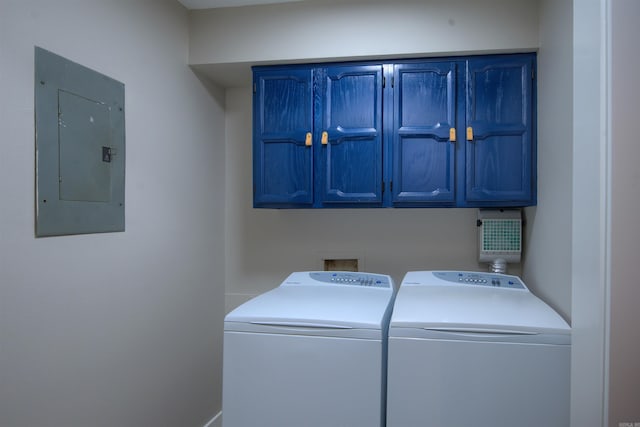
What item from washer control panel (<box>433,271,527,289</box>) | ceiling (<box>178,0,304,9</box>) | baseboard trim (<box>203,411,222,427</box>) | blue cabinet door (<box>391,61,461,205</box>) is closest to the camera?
washer control panel (<box>433,271,527,289</box>)

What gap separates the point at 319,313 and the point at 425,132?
3.69ft

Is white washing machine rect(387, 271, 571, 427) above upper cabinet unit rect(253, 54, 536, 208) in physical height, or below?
below

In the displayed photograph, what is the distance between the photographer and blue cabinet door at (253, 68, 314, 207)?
2346mm

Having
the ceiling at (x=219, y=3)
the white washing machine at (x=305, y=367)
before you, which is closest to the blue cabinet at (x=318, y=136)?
the ceiling at (x=219, y=3)

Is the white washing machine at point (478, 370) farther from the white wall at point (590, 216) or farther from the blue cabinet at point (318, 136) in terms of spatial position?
the blue cabinet at point (318, 136)

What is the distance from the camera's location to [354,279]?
227 centimetres

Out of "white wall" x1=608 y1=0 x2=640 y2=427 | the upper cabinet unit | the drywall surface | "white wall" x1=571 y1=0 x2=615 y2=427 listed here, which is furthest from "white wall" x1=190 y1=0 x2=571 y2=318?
"white wall" x1=608 y1=0 x2=640 y2=427

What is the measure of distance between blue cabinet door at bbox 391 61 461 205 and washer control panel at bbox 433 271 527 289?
0.39 metres

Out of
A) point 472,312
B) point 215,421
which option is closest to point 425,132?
point 472,312

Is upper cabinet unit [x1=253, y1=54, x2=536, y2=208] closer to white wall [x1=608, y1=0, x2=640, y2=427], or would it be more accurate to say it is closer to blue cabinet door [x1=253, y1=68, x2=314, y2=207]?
blue cabinet door [x1=253, y1=68, x2=314, y2=207]

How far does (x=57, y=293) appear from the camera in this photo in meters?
1.51

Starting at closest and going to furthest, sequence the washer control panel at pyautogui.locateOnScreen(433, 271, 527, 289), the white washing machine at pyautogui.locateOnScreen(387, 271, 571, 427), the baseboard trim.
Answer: the white washing machine at pyautogui.locateOnScreen(387, 271, 571, 427)
the washer control panel at pyautogui.locateOnScreen(433, 271, 527, 289)
the baseboard trim

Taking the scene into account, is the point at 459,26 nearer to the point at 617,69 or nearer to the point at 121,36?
the point at 617,69

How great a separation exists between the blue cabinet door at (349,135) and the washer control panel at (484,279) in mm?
540
